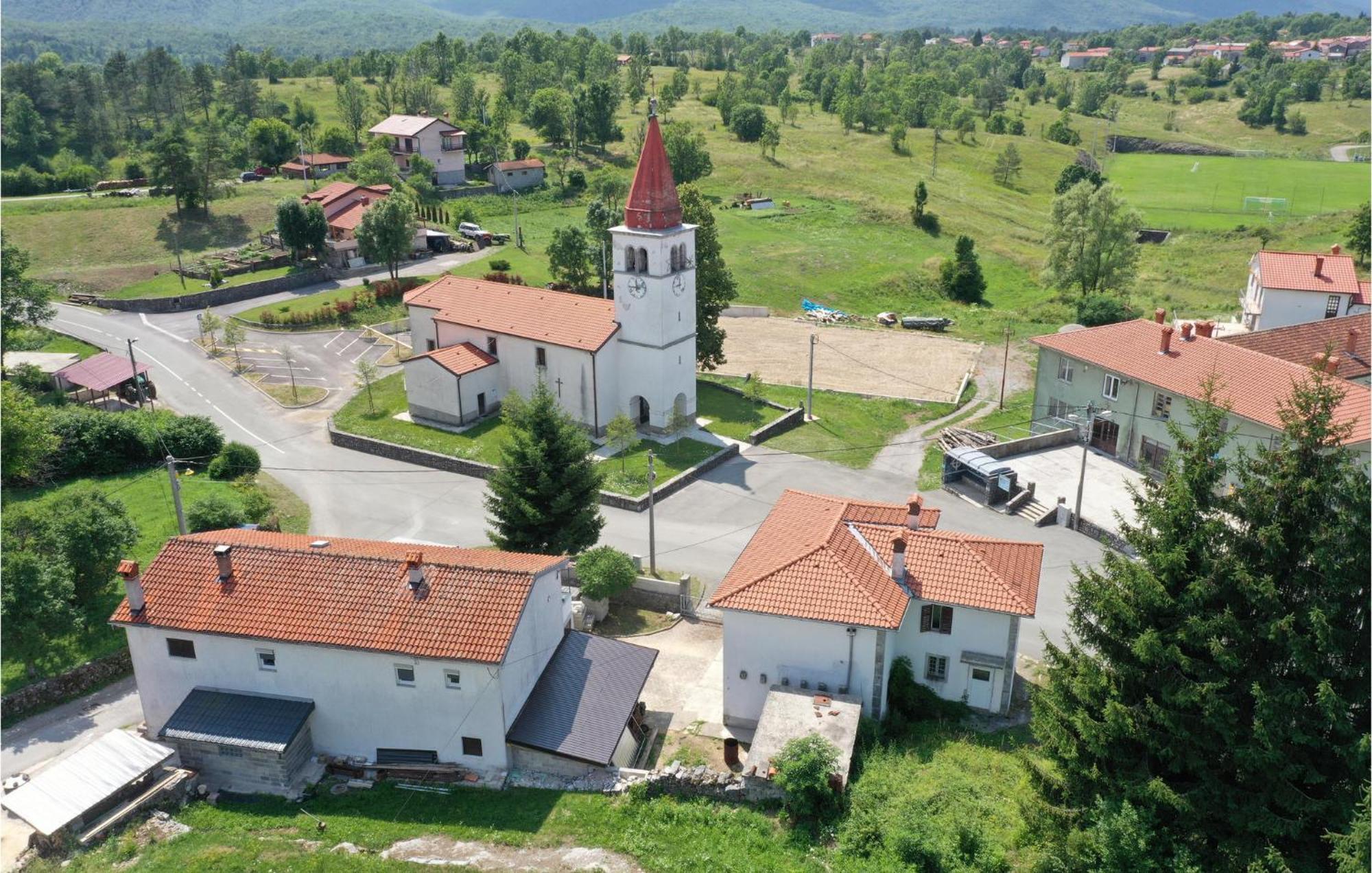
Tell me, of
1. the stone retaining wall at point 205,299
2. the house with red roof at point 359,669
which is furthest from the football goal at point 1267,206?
the house with red roof at point 359,669

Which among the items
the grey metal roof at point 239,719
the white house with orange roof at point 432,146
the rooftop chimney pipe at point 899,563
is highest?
the white house with orange roof at point 432,146

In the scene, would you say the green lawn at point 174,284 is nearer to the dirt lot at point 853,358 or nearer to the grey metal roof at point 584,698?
the dirt lot at point 853,358

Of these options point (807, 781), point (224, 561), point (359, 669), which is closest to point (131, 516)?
point (224, 561)

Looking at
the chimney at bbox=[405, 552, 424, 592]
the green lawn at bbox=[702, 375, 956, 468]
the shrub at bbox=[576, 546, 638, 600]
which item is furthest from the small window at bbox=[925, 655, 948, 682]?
the green lawn at bbox=[702, 375, 956, 468]

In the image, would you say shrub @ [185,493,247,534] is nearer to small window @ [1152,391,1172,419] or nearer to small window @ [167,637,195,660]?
small window @ [167,637,195,660]

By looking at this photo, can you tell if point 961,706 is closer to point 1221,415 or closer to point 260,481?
point 1221,415
